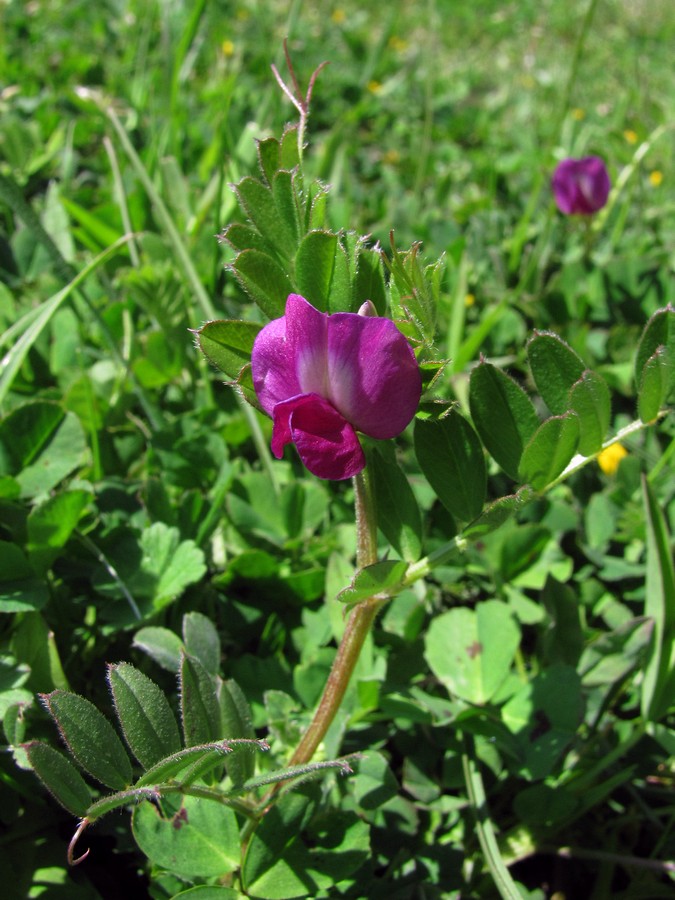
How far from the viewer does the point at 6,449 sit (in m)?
1.37

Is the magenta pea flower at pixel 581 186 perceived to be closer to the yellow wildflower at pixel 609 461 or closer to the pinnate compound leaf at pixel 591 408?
the yellow wildflower at pixel 609 461

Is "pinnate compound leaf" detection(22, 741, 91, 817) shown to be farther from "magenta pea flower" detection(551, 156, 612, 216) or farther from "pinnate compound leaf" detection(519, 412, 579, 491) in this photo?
"magenta pea flower" detection(551, 156, 612, 216)

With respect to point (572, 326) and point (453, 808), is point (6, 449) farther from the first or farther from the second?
point (572, 326)

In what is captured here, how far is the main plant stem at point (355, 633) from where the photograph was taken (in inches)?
36.2

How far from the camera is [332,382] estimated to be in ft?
2.65

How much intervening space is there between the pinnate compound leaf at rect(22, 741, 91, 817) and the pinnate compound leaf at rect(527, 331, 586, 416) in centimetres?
67

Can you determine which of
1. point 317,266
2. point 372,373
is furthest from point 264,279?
point 372,373

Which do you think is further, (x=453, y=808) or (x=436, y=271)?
(x=453, y=808)

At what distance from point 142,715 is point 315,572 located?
53cm

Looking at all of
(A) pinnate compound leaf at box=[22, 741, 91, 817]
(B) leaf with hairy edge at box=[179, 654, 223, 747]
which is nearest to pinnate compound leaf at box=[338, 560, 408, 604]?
(B) leaf with hairy edge at box=[179, 654, 223, 747]

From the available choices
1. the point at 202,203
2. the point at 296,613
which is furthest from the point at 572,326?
the point at 296,613

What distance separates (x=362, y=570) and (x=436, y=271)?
310 millimetres

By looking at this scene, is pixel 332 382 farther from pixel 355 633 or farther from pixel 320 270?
pixel 355 633

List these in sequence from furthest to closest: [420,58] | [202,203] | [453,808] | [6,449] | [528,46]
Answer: [528,46], [420,58], [202,203], [6,449], [453,808]
